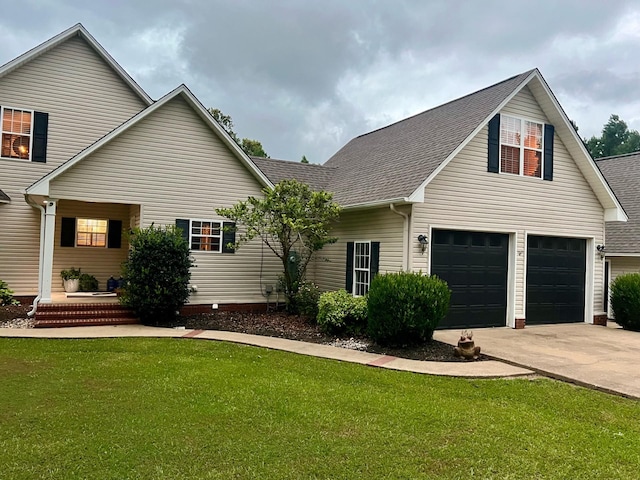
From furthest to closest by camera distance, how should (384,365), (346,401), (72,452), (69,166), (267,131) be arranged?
1. (267,131)
2. (69,166)
3. (384,365)
4. (346,401)
5. (72,452)

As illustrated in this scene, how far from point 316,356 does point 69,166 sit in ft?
23.8

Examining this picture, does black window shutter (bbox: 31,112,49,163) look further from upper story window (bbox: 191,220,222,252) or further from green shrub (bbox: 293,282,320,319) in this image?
green shrub (bbox: 293,282,320,319)

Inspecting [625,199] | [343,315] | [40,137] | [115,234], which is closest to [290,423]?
[343,315]

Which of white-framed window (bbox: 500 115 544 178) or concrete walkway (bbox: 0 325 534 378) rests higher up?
white-framed window (bbox: 500 115 544 178)

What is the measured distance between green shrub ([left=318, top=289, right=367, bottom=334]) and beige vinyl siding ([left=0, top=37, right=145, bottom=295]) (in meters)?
8.43

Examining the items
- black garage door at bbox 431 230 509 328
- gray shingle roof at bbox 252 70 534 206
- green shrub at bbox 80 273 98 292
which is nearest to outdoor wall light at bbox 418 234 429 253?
black garage door at bbox 431 230 509 328

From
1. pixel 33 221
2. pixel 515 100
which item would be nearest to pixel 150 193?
pixel 33 221

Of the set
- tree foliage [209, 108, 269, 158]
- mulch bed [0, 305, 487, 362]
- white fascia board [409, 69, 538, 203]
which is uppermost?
tree foliage [209, 108, 269, 158]

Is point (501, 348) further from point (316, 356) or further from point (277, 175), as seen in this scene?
point (277, 175)

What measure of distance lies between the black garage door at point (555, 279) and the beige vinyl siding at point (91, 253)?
11.7 metres

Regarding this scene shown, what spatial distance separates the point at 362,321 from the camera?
10.2m

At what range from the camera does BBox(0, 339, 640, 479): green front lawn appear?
157 inches

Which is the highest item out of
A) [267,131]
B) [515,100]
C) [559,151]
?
[267,131]

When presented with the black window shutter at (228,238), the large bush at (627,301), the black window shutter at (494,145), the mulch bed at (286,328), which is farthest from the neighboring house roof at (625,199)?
the black window shutter at (228,238)
